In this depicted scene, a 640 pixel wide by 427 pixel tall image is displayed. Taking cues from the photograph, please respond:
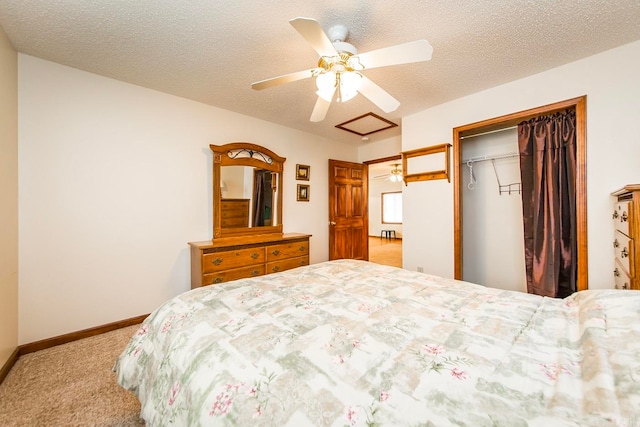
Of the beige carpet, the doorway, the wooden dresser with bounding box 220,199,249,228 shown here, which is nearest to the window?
the doorway

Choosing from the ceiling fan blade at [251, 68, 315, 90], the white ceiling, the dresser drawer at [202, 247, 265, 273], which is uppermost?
the white ceiling

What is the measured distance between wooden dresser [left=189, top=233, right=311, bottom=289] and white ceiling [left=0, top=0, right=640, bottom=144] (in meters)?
1.72

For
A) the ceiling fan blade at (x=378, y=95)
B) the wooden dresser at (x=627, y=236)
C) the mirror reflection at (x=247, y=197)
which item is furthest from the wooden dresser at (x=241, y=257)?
the wooden dresser at (x=627, y=236)

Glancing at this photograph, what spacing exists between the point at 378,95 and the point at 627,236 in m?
2.02

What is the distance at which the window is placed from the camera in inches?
372

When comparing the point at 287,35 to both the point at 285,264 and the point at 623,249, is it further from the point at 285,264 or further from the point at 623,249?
the point at 623,249

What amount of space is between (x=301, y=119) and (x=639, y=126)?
129 inches

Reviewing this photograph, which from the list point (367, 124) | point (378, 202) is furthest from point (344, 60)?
point (378, 202)

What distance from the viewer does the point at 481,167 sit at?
123 inches

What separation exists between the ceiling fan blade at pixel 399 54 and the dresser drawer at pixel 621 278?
208 centimetres

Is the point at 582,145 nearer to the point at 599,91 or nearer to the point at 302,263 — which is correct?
the point at 599,91

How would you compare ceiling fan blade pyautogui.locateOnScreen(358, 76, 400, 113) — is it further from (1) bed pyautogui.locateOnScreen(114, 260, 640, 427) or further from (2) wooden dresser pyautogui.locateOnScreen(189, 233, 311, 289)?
(2) wooden dresser pyautogui.locateOnScreen(189, 233, 311, 289)

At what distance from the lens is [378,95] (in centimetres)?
190

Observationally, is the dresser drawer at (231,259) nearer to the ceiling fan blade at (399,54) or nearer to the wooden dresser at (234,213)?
the wooden dresser at (234,213)
